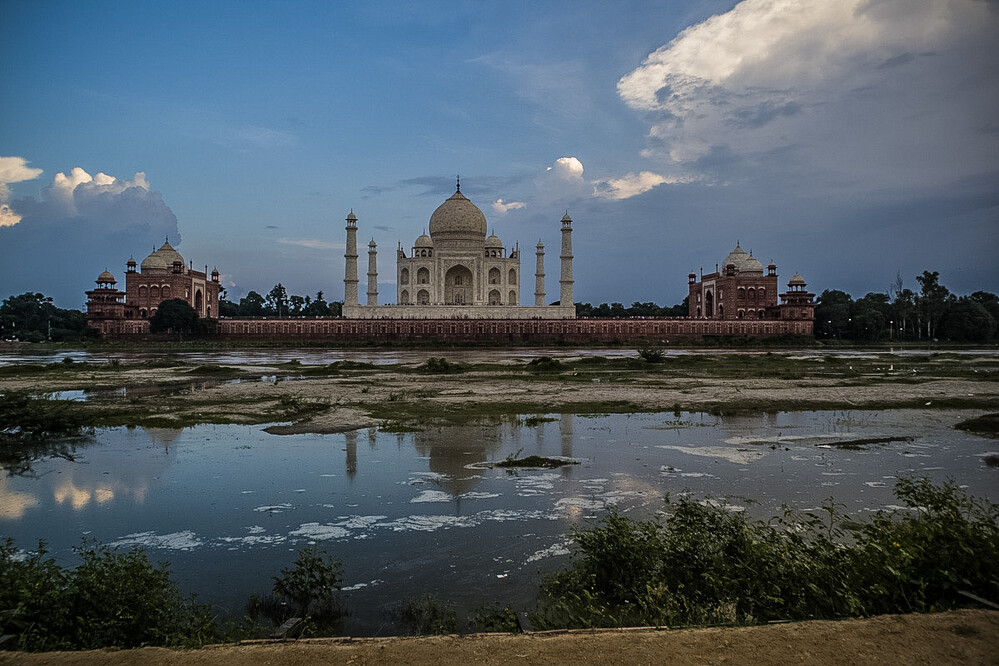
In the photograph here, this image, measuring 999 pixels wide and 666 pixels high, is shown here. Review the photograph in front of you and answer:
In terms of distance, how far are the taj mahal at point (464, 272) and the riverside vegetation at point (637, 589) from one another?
2119 inches

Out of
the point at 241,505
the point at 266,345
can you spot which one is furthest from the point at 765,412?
the point at 266,345

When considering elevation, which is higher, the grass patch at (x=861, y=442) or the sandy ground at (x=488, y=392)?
the sandy ground at (x=488, y=392)

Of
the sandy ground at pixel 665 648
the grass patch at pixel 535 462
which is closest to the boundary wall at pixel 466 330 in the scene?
the grass patch at pixel 535 462

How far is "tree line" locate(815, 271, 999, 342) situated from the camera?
56094 mm

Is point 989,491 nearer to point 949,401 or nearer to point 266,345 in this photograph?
point 949,401

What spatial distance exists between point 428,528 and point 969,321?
204 ft

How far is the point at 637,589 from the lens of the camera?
4695 millimetres

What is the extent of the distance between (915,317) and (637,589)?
6655 centimetres

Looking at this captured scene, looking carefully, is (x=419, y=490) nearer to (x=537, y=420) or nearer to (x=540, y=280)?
(x=537, y=420)

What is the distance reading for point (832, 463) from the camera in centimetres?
871

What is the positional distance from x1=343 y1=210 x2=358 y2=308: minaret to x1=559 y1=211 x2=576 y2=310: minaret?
17.6 m

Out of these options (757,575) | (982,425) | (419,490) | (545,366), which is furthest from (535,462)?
(545,366)

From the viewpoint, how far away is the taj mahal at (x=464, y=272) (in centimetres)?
5994

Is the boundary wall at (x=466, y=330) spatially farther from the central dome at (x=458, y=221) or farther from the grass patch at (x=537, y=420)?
the grass patch at (x=537, y=420)
